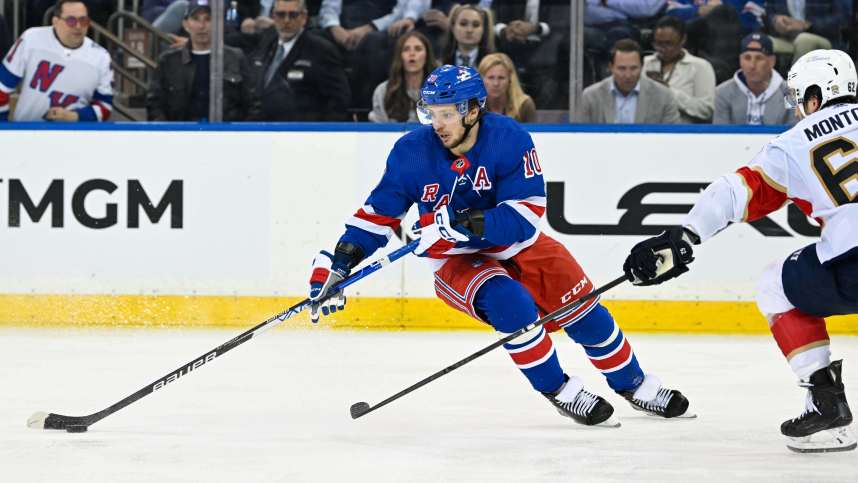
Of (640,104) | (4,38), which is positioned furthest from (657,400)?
(4,38)

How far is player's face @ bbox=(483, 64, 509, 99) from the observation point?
6.29m

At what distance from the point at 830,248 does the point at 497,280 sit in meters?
0.92

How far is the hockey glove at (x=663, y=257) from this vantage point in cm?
350

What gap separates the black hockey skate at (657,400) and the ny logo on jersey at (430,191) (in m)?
0.79

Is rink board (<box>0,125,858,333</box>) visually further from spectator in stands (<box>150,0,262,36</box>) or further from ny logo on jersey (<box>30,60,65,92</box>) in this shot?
spectator in stands (<box>150,0,262,36</box>)

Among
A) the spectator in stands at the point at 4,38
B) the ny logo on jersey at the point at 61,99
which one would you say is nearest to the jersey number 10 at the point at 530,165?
the ny logo on jersey at the point at 61,99

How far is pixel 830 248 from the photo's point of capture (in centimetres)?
345

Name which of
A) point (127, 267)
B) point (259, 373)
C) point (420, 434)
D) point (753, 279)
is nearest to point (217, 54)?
point (127, 267)

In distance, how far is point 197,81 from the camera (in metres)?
6.47

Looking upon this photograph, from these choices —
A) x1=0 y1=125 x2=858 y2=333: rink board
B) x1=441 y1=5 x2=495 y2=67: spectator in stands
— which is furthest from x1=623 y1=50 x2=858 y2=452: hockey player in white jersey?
x1=441 y1=5 x2=495 y2=67: spectator in stands

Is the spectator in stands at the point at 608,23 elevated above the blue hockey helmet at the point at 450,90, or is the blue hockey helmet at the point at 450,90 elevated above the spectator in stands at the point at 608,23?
the spectator in stands at the point at 608,23

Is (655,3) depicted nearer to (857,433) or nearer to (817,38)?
(817,38)

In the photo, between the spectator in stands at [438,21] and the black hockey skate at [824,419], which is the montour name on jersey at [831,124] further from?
the spectator in stands at [438,21]

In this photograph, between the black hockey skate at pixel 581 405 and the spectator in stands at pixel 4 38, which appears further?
the spectator in stands at pixel 4 38
